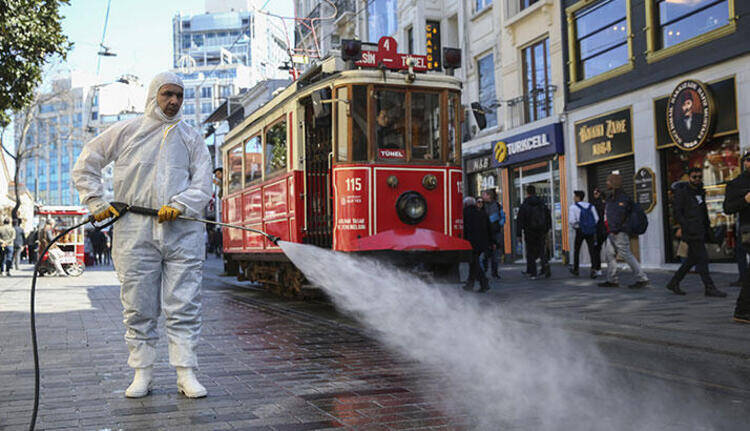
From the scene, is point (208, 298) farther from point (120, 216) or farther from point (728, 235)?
point (728, 235)

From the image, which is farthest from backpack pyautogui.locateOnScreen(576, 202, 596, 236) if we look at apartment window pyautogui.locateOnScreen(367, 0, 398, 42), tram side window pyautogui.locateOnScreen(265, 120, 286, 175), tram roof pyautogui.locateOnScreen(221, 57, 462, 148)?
apartment window pyautogui.locateOnScreen(367, 0, 398, 42)

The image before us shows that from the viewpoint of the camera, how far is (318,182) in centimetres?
1115

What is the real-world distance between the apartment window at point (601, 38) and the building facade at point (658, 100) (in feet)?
0.08

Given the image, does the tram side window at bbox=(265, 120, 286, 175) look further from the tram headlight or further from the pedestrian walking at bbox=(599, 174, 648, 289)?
the pedestrian walking at bbox=(599, 174, 648, 289)

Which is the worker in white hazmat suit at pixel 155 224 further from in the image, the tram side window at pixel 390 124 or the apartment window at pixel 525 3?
the apartment window at pixel 525 3

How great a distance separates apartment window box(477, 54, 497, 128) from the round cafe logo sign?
8.39 meters

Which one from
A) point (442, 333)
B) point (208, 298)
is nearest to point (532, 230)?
point (208, 298)

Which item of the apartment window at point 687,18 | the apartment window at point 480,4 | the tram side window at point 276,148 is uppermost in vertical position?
the apartment window at point 480,4

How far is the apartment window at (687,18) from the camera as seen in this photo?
14.6 m

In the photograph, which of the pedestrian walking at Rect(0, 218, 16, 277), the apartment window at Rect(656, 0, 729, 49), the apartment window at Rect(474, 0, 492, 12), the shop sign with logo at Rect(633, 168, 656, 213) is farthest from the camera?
the apartment window at Rect(474, 0, 492, 12)

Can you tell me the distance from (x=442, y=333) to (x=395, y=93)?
406 centimetres

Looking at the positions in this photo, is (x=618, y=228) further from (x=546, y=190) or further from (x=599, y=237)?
(x=546, y=190)

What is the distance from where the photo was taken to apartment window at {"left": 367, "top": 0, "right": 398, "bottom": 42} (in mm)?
29766

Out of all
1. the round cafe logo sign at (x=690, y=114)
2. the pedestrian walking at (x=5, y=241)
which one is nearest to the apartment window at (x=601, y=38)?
the round cafe logo sign at (x=690, y=114)
